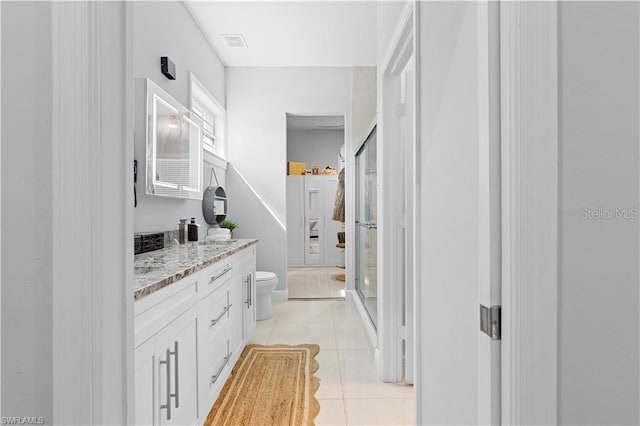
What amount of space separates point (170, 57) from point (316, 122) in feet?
13.2

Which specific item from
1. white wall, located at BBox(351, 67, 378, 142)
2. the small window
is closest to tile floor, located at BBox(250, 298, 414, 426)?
the small window

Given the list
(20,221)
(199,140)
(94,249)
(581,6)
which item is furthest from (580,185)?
(199,140)

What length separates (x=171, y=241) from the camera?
9.29ft

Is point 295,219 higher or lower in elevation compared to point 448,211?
lower

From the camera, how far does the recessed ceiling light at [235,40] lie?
3669 millimetres

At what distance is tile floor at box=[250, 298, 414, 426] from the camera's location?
198 cm

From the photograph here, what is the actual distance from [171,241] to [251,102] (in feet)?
7.45

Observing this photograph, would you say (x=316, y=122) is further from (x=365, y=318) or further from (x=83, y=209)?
(x=83, y=209)

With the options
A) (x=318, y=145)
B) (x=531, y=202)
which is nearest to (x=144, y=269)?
(x=531, y=202)

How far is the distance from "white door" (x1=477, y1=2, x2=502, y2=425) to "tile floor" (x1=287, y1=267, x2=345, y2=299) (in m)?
4.00

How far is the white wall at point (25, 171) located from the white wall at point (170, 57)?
5.44 ft

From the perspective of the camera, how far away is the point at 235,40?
3.76 meters

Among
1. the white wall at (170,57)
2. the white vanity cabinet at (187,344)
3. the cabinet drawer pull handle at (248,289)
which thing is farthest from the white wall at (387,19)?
the cabinet drawer pull handle at (248,289)

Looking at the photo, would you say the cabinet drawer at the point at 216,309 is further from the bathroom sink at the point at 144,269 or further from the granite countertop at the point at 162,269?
the bathroom sink at the point at 144,269
